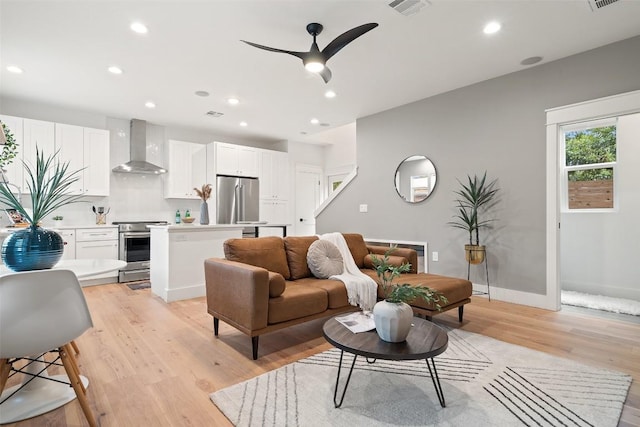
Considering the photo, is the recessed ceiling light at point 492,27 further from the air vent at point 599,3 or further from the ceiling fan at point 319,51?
the ceiling fan at point 319,51

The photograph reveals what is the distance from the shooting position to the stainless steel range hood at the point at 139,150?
18.6 ft

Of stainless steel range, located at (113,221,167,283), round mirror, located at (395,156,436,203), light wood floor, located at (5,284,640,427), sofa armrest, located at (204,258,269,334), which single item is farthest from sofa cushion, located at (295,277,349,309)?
stainless steel range, located at (113,221,167,283)

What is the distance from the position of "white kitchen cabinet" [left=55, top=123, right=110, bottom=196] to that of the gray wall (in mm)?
4502

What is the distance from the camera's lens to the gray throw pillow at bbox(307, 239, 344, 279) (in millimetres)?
3160

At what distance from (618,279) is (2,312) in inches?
230

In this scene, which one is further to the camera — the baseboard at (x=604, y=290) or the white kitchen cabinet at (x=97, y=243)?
the white kitchen cabinet at (x=97, y=243)

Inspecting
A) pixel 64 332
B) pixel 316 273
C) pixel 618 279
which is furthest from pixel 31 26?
pixel 618 279

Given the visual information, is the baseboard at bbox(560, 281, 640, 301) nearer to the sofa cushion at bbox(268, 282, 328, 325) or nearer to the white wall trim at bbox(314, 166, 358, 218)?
the white wall trim at bbox(314, 166, 358, 218)

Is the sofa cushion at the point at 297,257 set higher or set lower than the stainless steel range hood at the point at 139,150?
lower

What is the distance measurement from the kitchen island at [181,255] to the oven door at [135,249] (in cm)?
108

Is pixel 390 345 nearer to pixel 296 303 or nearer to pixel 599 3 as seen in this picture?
pixel 296 303

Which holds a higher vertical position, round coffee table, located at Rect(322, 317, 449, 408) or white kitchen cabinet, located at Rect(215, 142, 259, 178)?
white kitchen cabinet, located at Rect(215, 142, 259, 178)

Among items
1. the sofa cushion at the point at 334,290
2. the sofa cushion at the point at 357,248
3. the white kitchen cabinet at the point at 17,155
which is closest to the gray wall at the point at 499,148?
the sofa cushion at the point at 357,248

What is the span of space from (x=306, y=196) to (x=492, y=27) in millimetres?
5395
